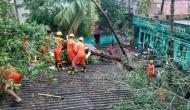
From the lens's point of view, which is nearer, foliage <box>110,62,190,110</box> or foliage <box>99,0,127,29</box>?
foliage <box>110,62,190,110</box>

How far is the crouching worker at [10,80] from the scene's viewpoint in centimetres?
941

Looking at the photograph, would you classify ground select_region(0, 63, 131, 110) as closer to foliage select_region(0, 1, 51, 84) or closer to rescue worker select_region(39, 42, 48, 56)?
foliage select_region(0, 1, 51, 84)

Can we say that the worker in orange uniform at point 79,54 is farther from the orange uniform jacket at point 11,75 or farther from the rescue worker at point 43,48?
the orange uniform jacket at point 11,75

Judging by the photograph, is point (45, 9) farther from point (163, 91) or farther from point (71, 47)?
point (163, 91)

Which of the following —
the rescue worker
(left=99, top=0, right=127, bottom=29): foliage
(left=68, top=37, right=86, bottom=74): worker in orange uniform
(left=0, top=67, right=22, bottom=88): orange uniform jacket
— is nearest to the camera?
(left=0, top=67, right=22, bottom=88): orange uniform jacket

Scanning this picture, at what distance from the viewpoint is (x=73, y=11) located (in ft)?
61.2

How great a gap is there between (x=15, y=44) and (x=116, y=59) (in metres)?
7.19

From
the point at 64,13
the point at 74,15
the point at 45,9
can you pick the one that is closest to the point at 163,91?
the point at 74,15

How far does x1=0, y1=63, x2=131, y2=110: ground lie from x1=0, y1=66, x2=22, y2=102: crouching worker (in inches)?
9.3

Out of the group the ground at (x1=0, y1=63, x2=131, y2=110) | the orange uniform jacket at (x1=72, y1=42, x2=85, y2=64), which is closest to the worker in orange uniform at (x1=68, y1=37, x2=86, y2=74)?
the orange uniform jacket at (x1=72, y1=42, x2=85, y2=64)

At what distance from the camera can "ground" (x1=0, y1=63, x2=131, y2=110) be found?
10859mm

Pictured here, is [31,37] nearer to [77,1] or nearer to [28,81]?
[28,81]

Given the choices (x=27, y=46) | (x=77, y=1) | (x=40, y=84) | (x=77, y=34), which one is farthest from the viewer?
(x=77, y=34)

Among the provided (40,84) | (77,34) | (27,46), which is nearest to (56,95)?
(40,84)
